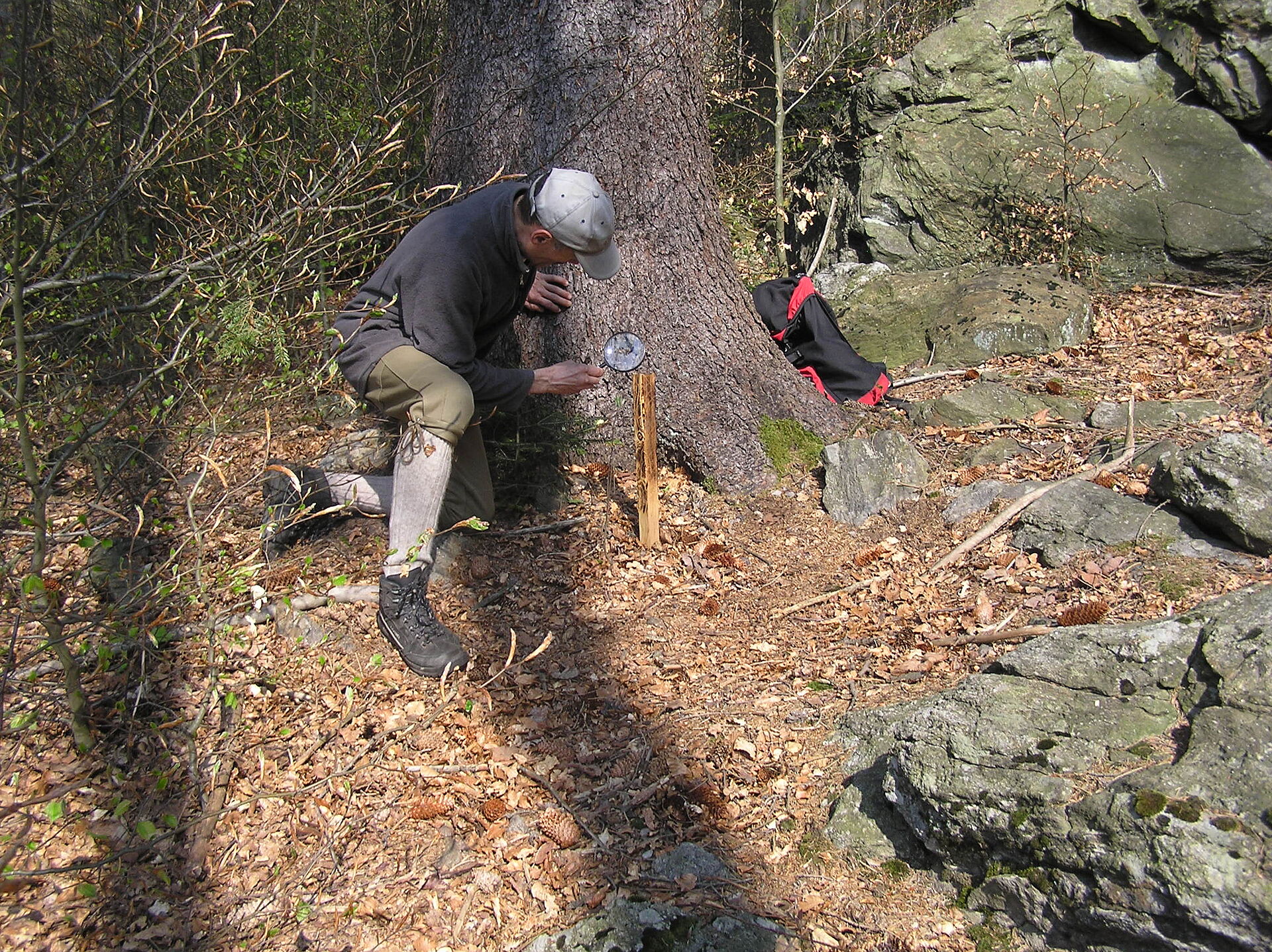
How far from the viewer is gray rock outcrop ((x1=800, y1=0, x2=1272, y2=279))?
7.75 m

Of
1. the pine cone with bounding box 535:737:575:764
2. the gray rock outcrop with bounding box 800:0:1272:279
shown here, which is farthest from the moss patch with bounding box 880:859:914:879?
the gray rock outcrop with bounding box 800:0:1272:279

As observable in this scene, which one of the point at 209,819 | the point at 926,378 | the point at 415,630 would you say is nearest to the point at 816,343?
the point at 926,378

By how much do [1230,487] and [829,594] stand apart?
5.74 ft

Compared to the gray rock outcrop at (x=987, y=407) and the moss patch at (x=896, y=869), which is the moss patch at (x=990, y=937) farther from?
the gray rock outcrop at (x=987, y=407)

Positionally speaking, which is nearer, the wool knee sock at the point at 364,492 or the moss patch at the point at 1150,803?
the moss patch at the point at 1150,803

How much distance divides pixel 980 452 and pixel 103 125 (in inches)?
174

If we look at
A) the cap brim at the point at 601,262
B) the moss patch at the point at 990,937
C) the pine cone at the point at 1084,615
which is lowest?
the moss patch at the point at 990,937

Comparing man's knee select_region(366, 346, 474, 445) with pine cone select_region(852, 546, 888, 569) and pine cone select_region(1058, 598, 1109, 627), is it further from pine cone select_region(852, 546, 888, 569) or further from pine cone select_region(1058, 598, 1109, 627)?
pine cone select_region(1058, 598, 1109, 627)

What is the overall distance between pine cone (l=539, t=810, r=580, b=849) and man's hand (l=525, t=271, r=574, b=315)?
8.03 feet

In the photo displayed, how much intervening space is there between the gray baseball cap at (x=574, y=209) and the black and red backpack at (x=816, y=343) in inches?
97.9

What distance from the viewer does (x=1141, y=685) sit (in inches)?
105

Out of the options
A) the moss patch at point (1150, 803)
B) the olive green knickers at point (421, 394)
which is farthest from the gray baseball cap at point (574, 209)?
the moss patch at point (1150, 803)

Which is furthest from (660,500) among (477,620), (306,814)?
(306,814)

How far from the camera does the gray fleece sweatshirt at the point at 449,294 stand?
11.2 feet
